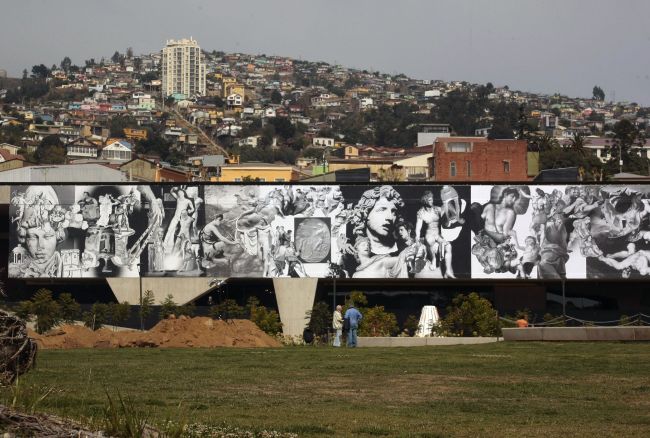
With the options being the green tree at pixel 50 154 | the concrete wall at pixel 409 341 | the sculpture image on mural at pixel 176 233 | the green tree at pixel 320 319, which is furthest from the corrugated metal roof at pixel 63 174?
the green tree at pixel 50 154

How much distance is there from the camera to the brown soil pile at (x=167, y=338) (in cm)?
3684

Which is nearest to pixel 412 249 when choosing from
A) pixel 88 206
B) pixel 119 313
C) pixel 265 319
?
pixel 265 319

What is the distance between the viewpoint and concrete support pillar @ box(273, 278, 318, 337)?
69938 mm

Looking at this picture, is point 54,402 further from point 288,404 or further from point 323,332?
point 323,332

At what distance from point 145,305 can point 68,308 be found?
3.99m

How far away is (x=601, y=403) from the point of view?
1808 centimetres

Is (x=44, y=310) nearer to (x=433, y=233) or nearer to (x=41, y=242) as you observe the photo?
(x=41, y=242)

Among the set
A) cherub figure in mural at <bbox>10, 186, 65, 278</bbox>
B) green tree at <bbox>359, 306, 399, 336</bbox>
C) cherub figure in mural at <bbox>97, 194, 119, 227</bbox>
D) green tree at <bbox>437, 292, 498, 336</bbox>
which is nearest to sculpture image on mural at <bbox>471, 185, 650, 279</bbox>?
green tree at <bbox>437, 292, 498, 336</bbox>

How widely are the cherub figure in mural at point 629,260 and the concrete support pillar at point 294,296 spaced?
16.2 metres

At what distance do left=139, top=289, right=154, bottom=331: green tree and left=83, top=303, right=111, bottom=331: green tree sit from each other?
1.77 m

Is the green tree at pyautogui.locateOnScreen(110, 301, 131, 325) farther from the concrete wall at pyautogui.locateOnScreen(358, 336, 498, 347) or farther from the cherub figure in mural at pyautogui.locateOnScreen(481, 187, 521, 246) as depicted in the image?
the concrete wall at pyautogui.locateOnScreen(358, 336, 498, 347)

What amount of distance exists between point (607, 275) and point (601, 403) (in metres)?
53.0

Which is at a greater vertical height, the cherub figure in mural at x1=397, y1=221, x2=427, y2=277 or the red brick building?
the red brick building

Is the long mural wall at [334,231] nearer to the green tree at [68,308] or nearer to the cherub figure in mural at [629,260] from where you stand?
the cherub figure in mural at [629,260]
